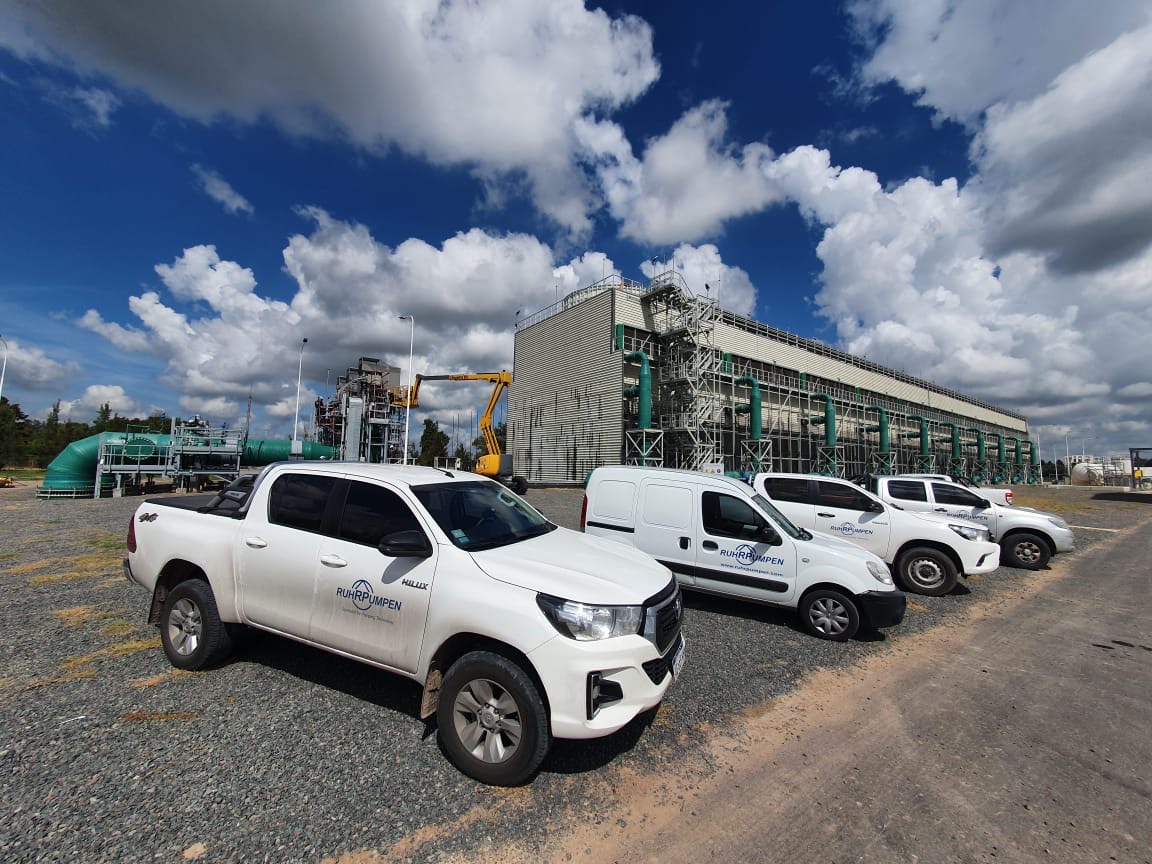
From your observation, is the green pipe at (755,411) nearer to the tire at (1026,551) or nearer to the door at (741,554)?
the tire at (1026,551)

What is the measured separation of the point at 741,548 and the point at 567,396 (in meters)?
25.4

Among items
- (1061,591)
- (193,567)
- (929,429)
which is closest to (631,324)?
(1061,591)

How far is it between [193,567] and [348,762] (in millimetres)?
2497

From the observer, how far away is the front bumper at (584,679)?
2670 millimetres

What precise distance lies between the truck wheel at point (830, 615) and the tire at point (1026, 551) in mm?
7556

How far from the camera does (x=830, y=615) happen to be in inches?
215

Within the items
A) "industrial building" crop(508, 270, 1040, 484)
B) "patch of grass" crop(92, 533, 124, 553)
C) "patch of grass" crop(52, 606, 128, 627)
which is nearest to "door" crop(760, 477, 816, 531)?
"patch of grass" crop(52, 606, 128, 627)

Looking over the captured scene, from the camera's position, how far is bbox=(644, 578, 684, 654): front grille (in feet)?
9.70

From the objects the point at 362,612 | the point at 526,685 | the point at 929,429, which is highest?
the point at 929,429

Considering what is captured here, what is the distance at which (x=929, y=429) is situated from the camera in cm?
5478

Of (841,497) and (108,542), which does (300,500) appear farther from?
(108,542)

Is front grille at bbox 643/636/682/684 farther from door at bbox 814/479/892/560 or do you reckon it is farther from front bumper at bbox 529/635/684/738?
door at bbox 814/479/892/560

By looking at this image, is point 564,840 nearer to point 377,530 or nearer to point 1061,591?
point 377,530

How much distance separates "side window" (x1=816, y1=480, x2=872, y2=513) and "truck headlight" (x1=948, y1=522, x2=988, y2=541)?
1200 mm
